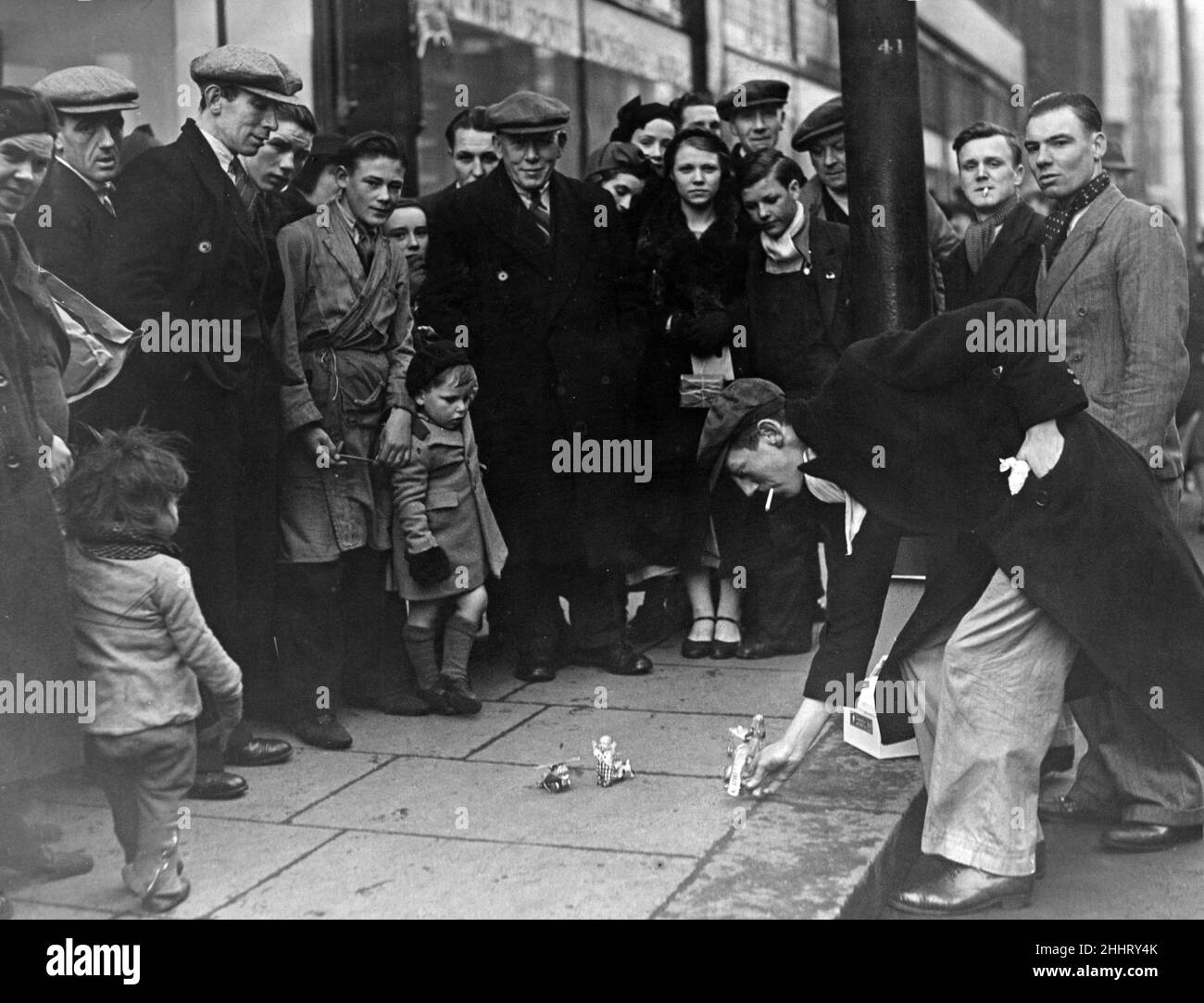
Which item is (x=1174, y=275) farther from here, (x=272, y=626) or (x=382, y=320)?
(x=272, y=626)

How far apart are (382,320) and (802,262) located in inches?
70.8

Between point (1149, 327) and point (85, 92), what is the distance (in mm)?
3170

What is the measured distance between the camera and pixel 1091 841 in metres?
4.14

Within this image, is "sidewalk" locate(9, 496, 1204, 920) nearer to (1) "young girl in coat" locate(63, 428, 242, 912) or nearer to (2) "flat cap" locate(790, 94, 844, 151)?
(1) "young girl in coat" locate(63, 428, 242, 912)

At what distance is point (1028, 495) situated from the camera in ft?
11.9

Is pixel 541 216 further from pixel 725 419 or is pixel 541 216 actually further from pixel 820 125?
pixel 820 125

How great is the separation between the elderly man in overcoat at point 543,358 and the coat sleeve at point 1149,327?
2.05 m

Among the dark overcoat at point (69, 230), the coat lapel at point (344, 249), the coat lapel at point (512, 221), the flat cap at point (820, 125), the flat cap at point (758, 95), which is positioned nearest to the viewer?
the dark overcoat at point (69, 230)

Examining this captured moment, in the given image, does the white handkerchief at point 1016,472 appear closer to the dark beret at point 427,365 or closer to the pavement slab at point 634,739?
the pavement slab at point 634,739

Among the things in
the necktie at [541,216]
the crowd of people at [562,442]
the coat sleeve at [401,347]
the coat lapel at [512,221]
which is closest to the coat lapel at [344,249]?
the crowd of people at [562,442]

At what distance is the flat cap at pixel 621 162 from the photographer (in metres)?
6.36

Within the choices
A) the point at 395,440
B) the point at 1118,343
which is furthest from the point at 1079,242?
the point at 395,440

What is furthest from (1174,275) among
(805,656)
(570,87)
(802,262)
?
(570,87)

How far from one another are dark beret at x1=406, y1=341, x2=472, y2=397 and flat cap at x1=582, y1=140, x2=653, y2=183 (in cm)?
143
